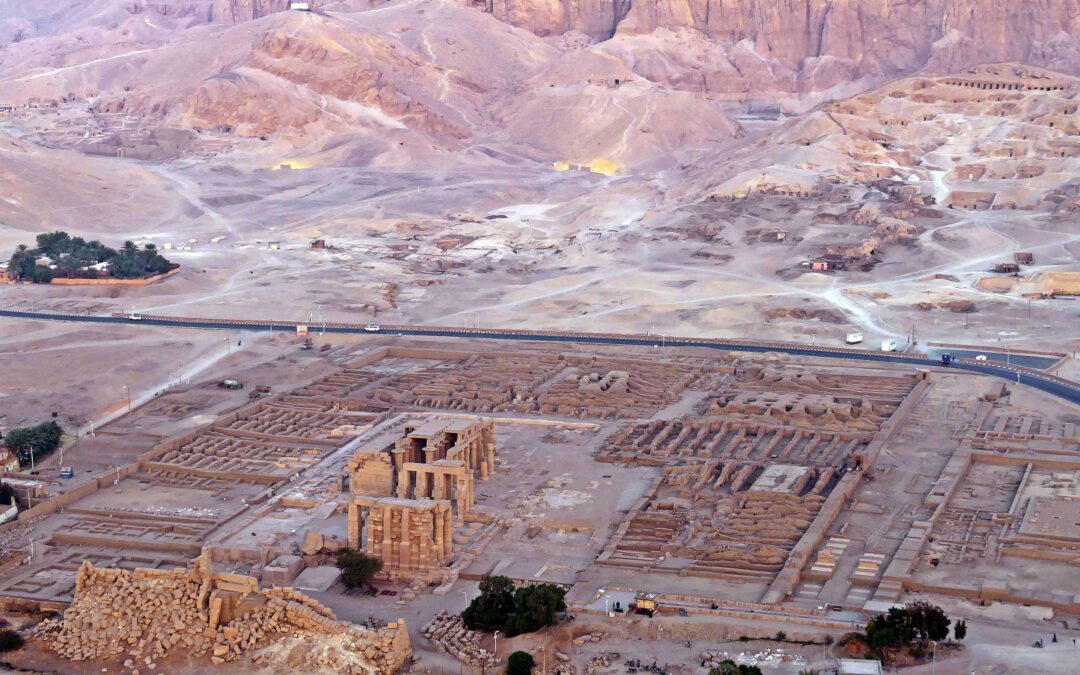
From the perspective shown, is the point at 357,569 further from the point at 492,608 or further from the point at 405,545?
the point at 492,608

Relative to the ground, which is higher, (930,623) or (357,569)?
(930,623)

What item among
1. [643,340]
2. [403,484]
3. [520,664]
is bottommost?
[520,664]

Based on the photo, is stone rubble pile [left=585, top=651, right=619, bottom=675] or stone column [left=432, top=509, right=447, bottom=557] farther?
stone column [left=432, top=509, right=447, bottom=557]

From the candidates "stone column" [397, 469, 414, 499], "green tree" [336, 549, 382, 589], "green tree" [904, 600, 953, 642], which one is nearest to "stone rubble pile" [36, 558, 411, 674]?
"green tree" [336, 549, 382, 589]

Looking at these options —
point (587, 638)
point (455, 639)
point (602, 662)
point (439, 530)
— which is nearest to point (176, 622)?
point (455, 639)

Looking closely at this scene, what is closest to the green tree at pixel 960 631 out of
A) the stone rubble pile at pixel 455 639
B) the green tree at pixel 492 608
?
the green tree at pixel 492 608

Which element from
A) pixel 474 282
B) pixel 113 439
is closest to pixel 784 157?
pixel 474 282

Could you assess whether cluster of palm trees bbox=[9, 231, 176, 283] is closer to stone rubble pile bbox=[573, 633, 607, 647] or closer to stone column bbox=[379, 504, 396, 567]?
stone column bbox=[379, 504, 396, 567]
